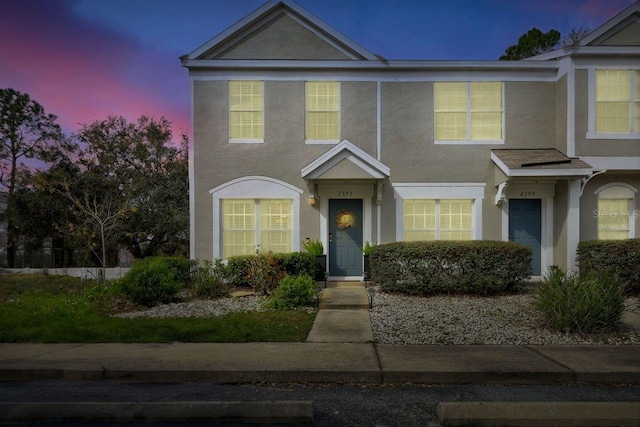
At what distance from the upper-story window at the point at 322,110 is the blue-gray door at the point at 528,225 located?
5.51 m

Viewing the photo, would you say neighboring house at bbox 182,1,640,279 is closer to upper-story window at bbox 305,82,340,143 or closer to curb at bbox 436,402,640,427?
upper-story window at bbox 305,82,340,143

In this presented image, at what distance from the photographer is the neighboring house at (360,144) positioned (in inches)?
472

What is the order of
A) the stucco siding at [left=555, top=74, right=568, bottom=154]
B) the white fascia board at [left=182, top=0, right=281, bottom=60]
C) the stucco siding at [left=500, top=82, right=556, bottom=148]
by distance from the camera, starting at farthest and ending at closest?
1. the stucco siding at [left=500, top=82, right=556, bottom=148]
2. the white fascia board at [left=182, top=0, right=281, bottom=60]
3. the stucco siding at [left=555, top=74, right=568, bottom=154]

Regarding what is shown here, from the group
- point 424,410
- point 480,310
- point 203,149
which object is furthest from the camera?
point 203,149

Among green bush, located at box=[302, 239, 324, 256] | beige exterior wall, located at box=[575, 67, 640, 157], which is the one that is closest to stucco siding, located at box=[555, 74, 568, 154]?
beige exterior wall, located at box=[575, 67, 640, 157]

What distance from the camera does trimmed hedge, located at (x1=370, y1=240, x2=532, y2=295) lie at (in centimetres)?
965

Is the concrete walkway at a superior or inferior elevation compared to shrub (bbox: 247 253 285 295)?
inferior

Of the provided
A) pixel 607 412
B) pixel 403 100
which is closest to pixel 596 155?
pixel 403 100

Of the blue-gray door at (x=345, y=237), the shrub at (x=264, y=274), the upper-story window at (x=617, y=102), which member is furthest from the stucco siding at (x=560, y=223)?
the shrub at (x=264, y=274)

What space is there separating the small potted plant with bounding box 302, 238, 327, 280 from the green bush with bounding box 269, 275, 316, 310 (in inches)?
91.9

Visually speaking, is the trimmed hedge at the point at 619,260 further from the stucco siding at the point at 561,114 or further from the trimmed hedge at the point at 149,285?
the trimmed hedge at the point at 149,285

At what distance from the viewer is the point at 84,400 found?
4492 mm

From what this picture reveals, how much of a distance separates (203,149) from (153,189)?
757 centimetres

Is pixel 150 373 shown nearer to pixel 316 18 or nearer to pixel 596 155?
pixel 316 18
